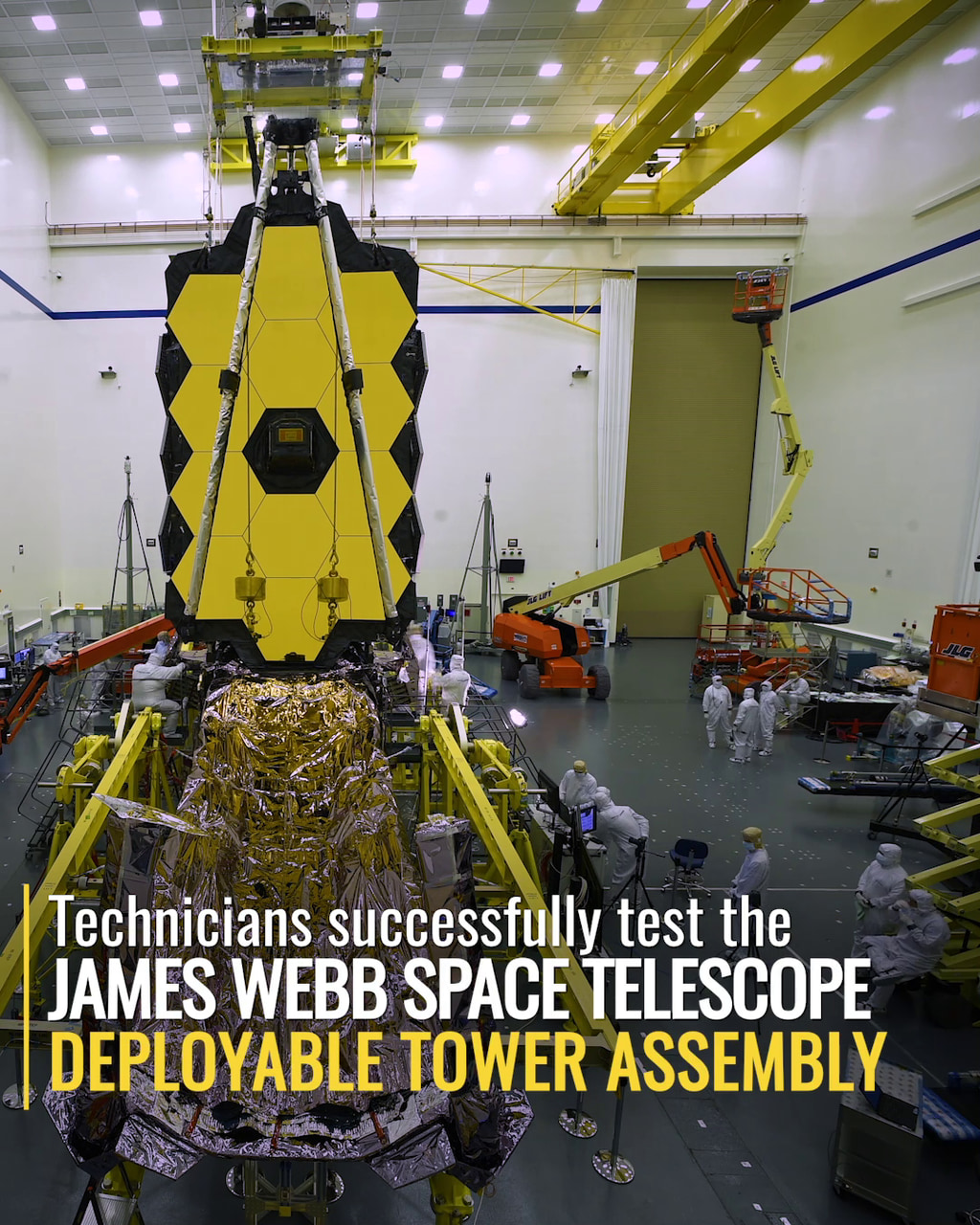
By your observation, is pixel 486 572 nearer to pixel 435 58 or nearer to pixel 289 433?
pixel 435 58

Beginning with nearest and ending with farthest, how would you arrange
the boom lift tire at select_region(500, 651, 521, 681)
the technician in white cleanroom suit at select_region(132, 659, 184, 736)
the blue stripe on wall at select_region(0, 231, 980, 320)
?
the technician in white cleanroom suit at select_region(132, 659, 184, 736) < the boom lift tire at select_region(500, 651, 521, 681) < the blue stripe on wall at select_region(0, 231, 980, 320)

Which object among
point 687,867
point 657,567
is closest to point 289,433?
point 687,867

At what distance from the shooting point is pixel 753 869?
5699 mm

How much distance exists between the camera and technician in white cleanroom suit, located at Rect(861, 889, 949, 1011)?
5.13 m

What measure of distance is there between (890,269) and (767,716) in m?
10.2

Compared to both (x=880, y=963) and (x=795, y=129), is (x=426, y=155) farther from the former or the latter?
(x=880, y=963)

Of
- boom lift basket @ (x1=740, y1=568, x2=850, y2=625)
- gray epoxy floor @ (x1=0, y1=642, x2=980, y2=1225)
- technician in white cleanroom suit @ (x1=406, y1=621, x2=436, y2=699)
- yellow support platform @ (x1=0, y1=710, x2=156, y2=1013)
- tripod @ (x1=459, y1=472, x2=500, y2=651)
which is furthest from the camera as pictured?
tripod @ (x1=459, y1=472, x2=500, y2=651)

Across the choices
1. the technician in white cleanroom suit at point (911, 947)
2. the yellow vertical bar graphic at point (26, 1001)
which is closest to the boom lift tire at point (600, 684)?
the technician in white cleanroom suit at point (911, 947)

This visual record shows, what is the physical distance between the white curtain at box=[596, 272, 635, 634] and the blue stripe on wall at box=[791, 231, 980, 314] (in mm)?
4243

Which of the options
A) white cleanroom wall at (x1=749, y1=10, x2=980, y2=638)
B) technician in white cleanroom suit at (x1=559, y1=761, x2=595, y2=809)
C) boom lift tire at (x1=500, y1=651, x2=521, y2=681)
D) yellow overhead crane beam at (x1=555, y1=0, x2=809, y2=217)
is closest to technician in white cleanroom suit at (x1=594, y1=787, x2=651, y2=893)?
technician in white cleanroom suit at (x1=559, y1=761, x2=595, y2=809)

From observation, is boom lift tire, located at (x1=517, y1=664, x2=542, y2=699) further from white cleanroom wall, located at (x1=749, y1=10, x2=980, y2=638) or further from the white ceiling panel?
the white ceiling panel

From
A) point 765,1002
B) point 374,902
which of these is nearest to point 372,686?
point 374,902

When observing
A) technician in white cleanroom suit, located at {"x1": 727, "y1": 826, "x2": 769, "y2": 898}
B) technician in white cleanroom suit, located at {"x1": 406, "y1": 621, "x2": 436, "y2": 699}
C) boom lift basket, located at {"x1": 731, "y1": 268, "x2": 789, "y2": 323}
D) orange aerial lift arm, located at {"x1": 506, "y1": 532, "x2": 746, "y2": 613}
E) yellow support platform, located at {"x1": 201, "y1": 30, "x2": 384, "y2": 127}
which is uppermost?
boom lift basket, located at {"x1": 731, "y1": 268, "x2": 789, "y2": 323}

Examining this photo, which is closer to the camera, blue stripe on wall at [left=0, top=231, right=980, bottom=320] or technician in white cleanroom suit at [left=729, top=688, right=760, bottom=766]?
technician in white cleanroom suit at [left=729, top=688, right=760, bottom=766]
